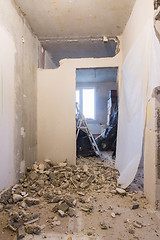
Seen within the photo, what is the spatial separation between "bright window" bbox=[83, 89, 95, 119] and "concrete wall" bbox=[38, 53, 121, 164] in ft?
12.2

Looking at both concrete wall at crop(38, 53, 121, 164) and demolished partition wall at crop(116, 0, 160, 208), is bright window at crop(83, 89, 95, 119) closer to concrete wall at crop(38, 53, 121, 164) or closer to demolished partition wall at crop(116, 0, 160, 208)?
concrete wall at crop(38, 53, 121, 164)

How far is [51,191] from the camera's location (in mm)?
1986

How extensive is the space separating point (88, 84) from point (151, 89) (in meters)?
Result: 5.27

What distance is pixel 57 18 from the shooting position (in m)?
2.46

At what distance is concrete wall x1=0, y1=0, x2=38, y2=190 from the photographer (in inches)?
71.2

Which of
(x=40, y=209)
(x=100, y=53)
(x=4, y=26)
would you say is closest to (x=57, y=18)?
(x=4, y=26)

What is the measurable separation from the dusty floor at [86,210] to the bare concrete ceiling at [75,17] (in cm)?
252

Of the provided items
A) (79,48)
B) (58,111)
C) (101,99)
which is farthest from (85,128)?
(101,99)

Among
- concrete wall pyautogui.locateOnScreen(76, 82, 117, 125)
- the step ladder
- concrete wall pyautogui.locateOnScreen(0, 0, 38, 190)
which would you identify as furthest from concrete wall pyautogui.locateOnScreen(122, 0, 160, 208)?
concrete wall pyautogui.locateOnScreen(76, 82, 117, 125)

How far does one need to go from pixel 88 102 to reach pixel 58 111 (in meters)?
3.87

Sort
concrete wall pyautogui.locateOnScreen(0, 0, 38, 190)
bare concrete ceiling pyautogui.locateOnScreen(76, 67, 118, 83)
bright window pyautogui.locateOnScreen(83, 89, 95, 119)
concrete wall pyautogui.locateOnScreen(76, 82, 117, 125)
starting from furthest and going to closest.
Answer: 1. bright window pyautogui.locateOnScreen(83, 89, 95, 119)
2. concrete wall pyautogui.locateOnScreen(76, 82, 117, 125)
3. bare concrete ceiling pyautogui.locateOnScreen(76, 67, 118, 83)
4. concrete wall pyautogui.locateOnScreen(0, 0, 38, 190)

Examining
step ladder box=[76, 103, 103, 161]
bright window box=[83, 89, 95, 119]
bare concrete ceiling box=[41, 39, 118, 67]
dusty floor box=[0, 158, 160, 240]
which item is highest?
bare concrete ceiling box=[41, 39, 118, 67]

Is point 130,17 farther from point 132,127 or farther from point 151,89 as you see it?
point 132,127

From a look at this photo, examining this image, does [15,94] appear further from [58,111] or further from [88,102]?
[88,102]
